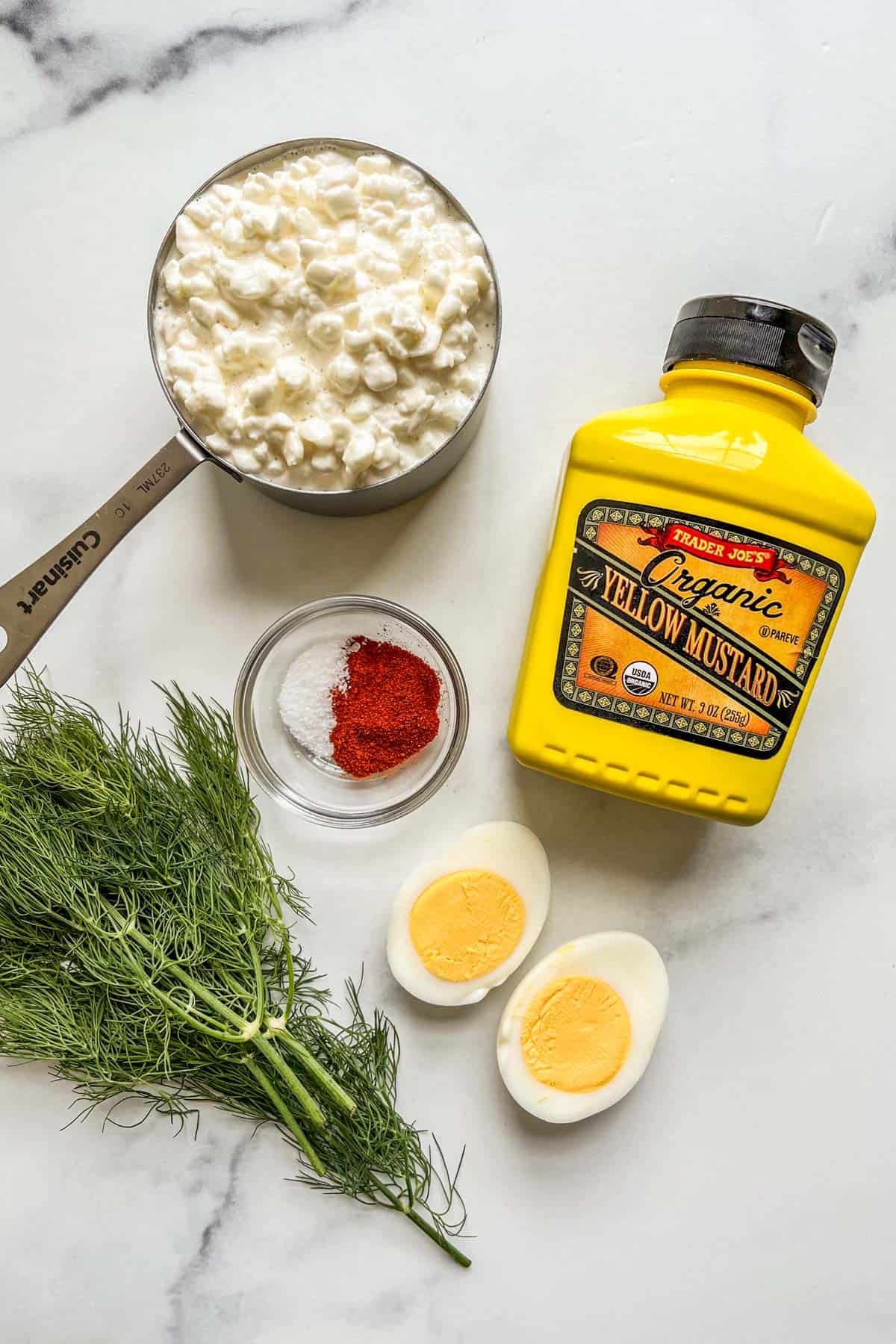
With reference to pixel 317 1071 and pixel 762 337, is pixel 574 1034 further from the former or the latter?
pixel 762 337

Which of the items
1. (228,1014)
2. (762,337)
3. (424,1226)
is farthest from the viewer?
(424,1226)

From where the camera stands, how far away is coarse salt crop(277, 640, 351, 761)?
103cm

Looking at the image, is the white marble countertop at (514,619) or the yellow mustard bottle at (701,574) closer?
the yellow mustard bottle at (701,574)

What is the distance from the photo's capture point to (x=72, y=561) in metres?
0.93

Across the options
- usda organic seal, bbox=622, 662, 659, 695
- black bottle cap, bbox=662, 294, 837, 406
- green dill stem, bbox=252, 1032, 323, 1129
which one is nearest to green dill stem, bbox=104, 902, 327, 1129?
green dill stem, bbox=252, 1032, 323, 1129

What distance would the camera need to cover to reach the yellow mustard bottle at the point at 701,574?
2.83 ft

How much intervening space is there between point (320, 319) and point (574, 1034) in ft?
2.66

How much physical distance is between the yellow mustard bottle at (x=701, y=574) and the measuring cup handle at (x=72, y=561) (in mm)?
408

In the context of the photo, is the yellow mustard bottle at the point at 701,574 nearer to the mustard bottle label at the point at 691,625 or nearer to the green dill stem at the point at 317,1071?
the mustard bottle label at the point at 691,625

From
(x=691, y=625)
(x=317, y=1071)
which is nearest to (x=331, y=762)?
(x=317, y=1071)

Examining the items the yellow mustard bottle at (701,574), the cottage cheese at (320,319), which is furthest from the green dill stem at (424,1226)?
the cottage cheese at (320,319)

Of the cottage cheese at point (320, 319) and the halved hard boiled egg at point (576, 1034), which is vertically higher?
the cottage cheese at point (320, 319)

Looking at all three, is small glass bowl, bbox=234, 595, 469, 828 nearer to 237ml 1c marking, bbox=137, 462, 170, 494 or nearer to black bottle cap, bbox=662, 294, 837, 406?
237ml 1c marking, bbox=137, 462, 170, 494

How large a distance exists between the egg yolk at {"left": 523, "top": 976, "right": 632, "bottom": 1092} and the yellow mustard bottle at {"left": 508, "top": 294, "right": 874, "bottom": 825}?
10.4 inches
